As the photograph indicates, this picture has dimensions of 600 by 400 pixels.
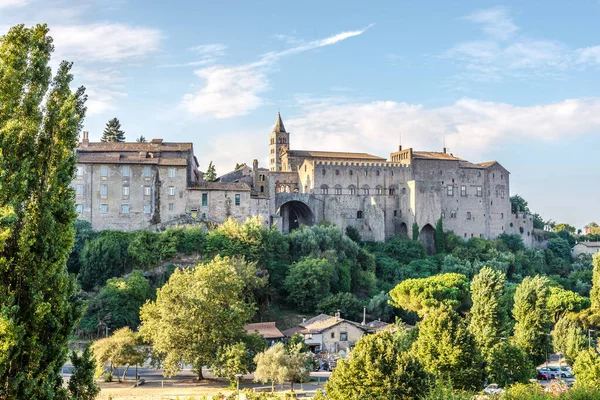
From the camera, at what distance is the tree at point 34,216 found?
566 inches

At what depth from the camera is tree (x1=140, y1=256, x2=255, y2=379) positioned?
40531 mm

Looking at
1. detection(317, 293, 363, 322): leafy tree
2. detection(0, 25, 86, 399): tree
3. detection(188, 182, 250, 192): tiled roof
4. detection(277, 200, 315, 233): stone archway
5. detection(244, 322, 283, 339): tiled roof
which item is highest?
detection(188, 182, 250, 192): tiled roof

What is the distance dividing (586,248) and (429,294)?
5000cm

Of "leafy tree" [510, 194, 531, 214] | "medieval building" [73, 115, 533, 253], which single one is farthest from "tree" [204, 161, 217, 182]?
"leafy tree" [510, 194, 531, 214]

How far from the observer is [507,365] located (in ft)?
126

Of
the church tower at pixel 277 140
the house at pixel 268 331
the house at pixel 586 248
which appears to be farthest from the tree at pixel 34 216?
the church tower at pixel 277 140

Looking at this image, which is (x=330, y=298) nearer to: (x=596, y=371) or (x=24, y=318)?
(x=596, y=371)

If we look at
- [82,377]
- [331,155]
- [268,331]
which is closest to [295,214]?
[331,155]

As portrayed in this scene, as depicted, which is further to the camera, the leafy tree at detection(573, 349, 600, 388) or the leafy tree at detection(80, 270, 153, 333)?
the leafy tree at detection(80, 270, 153, 333)

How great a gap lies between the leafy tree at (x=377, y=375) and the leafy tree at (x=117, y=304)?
2551cm

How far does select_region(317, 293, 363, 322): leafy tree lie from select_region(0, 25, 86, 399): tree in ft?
146

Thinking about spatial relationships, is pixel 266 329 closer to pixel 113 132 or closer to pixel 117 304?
pixel 117 304

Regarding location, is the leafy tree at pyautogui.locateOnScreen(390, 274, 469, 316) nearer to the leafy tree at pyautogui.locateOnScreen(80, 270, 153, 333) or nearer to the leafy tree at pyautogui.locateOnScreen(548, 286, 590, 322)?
the leafy tree at pyautogui.locateOnScreen(548, 286, 590, 322)

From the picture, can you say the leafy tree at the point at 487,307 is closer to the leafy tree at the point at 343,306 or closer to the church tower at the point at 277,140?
the leafy tree at the point at 343,306
